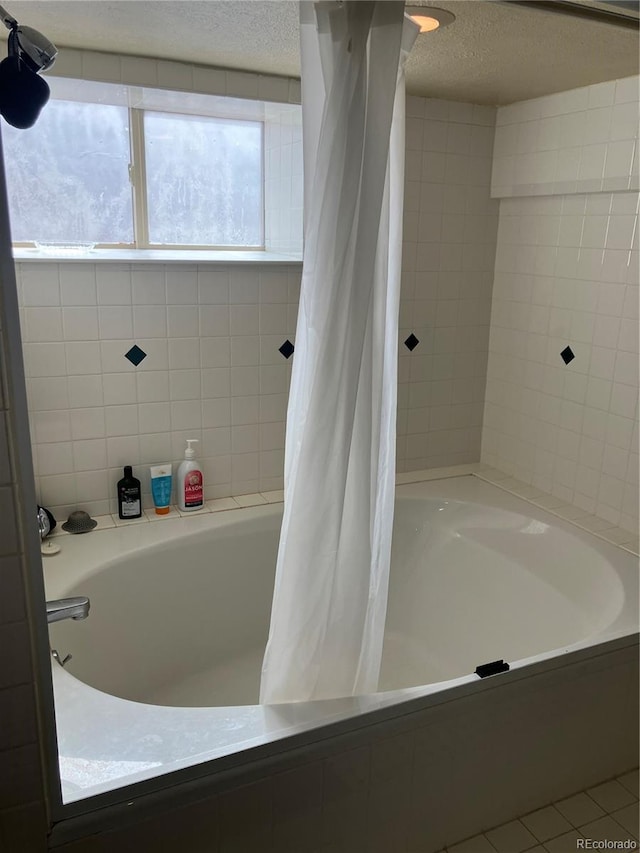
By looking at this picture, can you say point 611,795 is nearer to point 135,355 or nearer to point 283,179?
point 135,355

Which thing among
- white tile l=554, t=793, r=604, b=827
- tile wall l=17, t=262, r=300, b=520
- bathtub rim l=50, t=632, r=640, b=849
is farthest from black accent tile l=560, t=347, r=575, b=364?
white tile l=554, t=793, r=604, b=827

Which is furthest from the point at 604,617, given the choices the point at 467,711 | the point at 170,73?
the point at 170,73

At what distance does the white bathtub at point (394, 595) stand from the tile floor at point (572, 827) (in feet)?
1.23

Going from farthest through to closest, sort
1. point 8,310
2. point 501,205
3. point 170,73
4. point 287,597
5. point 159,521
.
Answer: point 501,205
point 159,521
point 170,73
point 287,597
point 8,310

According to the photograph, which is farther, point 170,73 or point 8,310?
point 170,73

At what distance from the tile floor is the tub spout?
109 centimetres

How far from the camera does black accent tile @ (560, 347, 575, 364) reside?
235cm

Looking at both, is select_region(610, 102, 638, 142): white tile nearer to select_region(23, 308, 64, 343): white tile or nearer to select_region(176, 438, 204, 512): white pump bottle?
select_region(176, 438, 204, 512): white pump bottle

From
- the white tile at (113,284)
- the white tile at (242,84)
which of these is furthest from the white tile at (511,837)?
the white tile at (242,84)

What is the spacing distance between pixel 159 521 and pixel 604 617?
1.35 meters

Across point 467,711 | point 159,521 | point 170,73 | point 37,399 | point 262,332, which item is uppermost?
point 170,73

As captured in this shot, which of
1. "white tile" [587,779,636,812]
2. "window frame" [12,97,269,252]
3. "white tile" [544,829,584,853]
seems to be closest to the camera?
"white tile" [544,829,584,853]

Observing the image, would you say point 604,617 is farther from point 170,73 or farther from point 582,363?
point 170,73

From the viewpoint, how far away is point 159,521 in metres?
2.21
